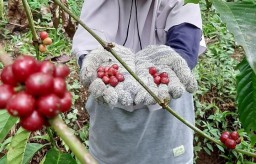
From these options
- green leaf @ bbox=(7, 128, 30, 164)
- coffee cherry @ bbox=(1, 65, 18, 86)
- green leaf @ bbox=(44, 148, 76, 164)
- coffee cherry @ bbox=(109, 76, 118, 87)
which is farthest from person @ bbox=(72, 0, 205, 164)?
coffee cherry @ bbox=(1, 65, 18, 86)

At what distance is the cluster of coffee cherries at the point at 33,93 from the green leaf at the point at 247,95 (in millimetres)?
526

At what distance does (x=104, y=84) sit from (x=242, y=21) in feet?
2.75

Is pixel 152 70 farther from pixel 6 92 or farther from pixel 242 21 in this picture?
pixel 6 92

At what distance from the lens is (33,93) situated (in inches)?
14.3

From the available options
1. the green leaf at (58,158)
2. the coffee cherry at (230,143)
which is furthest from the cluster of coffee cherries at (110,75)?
the green leaf at (58,158)

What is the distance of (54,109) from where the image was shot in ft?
1.15

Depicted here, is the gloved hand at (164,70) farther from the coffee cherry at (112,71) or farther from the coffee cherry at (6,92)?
the coffee cherry at (6,92)

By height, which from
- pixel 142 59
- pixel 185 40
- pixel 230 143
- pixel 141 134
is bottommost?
pixel 141 134

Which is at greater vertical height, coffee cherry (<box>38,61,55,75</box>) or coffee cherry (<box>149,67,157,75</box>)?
coffee cherry (<box>38,61,55,75</box>)

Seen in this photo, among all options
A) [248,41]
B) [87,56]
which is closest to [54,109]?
[248,41]

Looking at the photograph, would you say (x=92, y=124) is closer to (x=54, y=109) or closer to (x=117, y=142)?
(x=117, y=142)

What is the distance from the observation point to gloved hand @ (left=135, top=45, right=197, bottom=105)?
4.49 feet

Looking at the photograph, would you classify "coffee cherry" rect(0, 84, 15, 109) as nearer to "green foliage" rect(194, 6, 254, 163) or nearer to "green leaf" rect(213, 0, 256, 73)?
"green leaf" rect(213, 0, 256, 73)

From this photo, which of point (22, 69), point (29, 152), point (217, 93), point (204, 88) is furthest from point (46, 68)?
point (217, 93)
